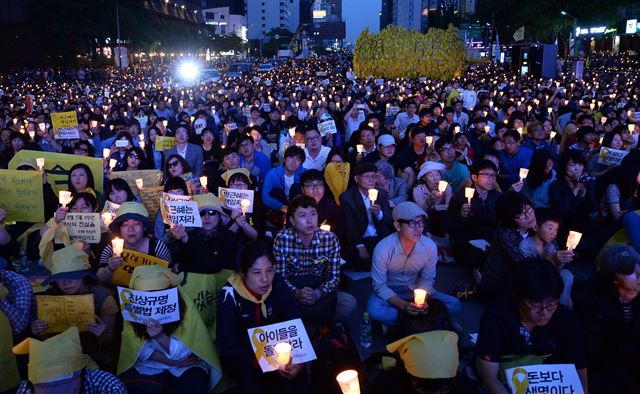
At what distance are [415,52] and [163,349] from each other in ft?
86.8

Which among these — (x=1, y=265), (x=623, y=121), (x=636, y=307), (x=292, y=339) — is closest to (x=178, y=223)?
(x=1, y=265)

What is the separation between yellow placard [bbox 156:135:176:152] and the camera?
370 inches

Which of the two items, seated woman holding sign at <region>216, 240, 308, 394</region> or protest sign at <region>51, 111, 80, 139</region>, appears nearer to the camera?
seated woman holding sign at <region>216, 240, 308, 394</region>

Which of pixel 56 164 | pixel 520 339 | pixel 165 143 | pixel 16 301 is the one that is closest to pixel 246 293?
pixel 16 301

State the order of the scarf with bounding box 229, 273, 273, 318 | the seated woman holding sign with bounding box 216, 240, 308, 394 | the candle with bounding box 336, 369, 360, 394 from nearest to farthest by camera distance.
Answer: the candle with bounding box 336, 369, 360, 394 → the seated woman holding sign with bounding box 216, 240, 308, 394 → the scarf with bounding box 229, 273, 273, 318

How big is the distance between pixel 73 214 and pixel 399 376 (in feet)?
11.2

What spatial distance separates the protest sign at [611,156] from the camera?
7586mm

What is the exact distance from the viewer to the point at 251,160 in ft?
28.0

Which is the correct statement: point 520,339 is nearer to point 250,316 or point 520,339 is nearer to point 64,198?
point 250,316

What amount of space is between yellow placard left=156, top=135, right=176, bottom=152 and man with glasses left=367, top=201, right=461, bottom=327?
17.9ft

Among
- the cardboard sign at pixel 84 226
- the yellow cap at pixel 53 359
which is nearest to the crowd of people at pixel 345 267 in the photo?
the yellow cap at pixel 53 359

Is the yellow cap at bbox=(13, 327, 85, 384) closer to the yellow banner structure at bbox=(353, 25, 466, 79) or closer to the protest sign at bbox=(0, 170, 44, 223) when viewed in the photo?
the protest sign at bbox=(0, 170, 44, 223)

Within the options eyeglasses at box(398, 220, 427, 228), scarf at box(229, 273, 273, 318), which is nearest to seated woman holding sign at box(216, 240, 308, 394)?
scarf at box(229, 273, 273, 318)

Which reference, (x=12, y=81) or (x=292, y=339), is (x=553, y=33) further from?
(x=292, y=339)
